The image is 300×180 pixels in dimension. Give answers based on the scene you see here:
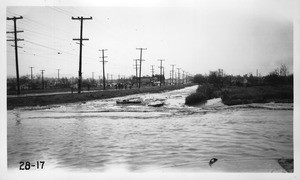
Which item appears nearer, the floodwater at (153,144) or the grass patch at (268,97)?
the floodwater at (153,144)

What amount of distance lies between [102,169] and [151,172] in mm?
748

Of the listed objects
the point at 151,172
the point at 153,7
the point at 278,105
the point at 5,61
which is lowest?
the point at 151,172

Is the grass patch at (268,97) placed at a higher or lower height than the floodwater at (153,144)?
higher

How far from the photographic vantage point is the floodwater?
4156mm

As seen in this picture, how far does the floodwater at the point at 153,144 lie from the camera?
4.16m

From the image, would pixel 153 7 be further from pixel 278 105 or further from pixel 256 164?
pixel 278 105

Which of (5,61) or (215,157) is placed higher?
(5,61)

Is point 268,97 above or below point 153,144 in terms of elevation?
above

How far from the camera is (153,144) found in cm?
520

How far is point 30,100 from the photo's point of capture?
12188mm

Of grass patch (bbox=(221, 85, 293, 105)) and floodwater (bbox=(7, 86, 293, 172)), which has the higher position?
grass patch (bbox=(221, 85, 293, 105))

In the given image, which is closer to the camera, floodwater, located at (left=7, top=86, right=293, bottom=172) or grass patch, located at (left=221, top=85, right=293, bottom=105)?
floodwater, located at (left=7, top=86, right=293, bottom=172)

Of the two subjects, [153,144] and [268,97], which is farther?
[268,97]

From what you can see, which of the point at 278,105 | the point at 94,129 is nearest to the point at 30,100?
the point at 94,129
